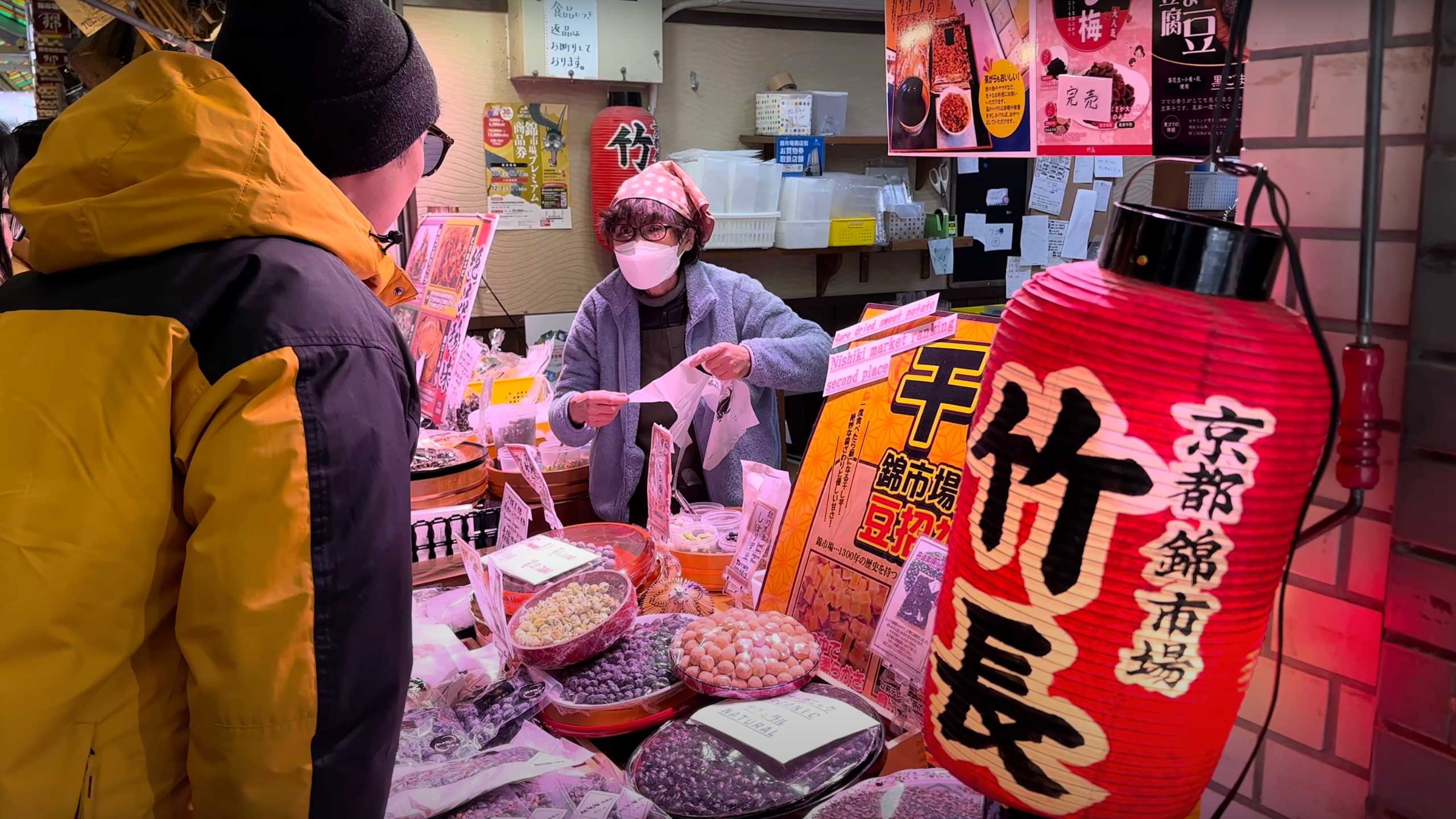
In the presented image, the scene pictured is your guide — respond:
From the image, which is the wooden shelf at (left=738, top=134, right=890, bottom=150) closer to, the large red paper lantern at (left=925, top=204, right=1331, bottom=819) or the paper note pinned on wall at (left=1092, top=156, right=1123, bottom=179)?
the paper note pinned on wall at (left=1092, top=156, right=1123, bottom=179)

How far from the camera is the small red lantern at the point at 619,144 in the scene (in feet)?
14.9

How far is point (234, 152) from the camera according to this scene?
1.02 meters

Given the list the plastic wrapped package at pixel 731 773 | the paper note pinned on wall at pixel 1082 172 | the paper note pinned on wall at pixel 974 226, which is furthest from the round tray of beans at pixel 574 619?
the paper note pinned on wall at pixel 1082 172

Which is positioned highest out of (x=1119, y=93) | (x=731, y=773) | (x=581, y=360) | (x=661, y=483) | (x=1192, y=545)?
(x=1119, y=93)

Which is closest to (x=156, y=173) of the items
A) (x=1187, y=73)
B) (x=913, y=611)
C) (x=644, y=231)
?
(x=913, y=611)

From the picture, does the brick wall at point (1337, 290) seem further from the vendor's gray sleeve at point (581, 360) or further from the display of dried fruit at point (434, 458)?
the vendor's gray sleeve at point (581, 360)

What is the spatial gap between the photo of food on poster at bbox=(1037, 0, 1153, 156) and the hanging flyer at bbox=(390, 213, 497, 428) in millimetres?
1368

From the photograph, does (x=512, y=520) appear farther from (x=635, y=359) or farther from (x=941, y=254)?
(x=941, y=254)

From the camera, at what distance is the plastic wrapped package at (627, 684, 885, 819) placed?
4.20 ft

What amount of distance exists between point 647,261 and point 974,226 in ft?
11.2

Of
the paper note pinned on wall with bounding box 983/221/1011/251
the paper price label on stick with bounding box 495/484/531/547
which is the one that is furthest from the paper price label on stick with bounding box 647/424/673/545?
the paper note pinned on wall with bounding box 983/221/1011/251

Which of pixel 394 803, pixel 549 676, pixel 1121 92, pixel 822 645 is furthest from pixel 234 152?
pixel 1121 92

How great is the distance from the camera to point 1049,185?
5922 millimetres

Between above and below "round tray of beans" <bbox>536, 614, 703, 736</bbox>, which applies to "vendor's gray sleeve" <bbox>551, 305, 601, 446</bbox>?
above
